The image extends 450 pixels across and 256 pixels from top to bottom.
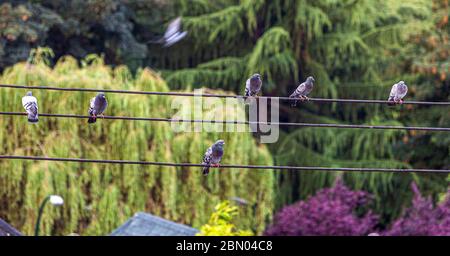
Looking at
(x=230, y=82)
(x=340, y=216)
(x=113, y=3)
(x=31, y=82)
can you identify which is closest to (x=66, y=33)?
(x=113, y=3)

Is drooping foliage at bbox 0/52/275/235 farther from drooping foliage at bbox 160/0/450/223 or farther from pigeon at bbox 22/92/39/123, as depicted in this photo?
pigeon at bbox 22/92/39/123

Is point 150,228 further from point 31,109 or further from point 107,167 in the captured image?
point 31,109

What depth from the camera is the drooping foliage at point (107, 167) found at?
1784 cm

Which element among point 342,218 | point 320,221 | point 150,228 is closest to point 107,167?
point 150,228

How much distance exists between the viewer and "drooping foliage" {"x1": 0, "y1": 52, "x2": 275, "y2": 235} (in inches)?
703

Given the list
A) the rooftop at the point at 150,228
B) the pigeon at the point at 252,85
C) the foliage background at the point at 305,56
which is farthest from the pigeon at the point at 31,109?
the foliage background at the point at 305,56

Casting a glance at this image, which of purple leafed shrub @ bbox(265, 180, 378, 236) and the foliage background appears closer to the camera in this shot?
purple leafed shrub @ bbox(265, 180, 378, 236)

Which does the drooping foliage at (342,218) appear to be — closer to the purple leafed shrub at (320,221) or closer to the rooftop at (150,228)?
the purple leafed shrub at (320,221)

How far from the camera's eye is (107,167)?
18172 millimetres

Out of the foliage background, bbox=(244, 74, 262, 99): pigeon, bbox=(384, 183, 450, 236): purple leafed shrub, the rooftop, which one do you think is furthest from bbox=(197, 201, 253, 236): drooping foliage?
the foliage background

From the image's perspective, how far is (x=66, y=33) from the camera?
24.5 meters
